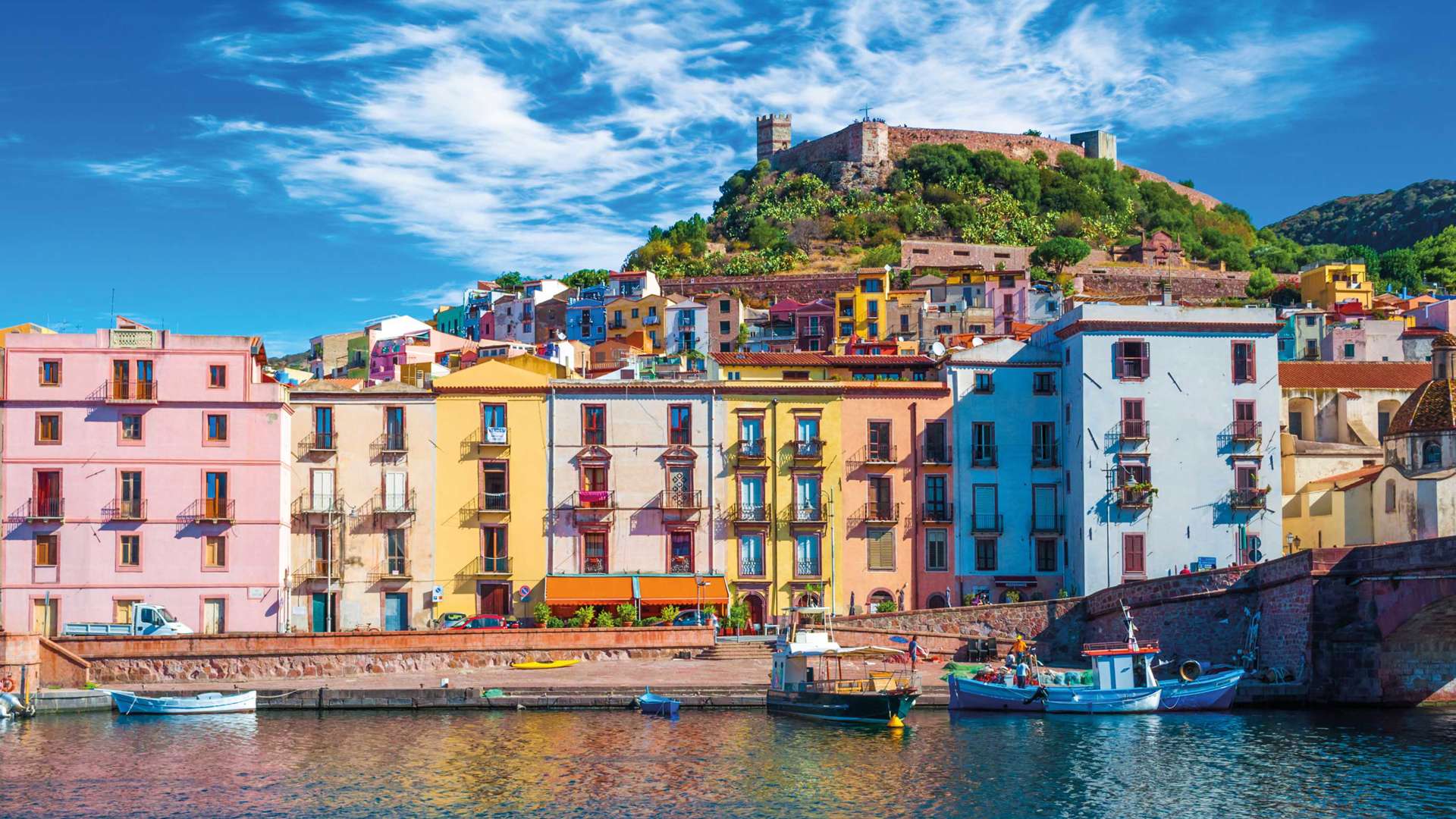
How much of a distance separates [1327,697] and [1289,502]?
1986 cm

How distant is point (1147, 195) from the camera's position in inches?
7170

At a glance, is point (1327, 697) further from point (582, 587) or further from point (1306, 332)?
point (1306, 332)

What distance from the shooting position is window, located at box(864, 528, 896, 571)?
67.9m

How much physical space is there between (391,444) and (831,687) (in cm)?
2312

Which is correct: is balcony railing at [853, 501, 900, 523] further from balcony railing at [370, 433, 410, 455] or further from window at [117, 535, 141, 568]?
window at [117, 535, 141, 568]

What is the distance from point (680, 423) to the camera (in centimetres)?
6781

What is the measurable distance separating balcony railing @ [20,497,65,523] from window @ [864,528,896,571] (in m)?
32.1

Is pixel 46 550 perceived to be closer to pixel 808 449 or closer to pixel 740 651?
pixel 740 651

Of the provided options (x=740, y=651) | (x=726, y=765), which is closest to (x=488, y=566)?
(x=740, y=651)

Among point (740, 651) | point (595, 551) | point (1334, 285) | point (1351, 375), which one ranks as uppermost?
point (1334, 285)

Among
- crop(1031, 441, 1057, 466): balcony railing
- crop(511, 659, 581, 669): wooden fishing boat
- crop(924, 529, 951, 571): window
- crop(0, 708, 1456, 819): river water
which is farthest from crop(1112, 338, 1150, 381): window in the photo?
crop(511, 659, 581, 669): wooden fishing boat

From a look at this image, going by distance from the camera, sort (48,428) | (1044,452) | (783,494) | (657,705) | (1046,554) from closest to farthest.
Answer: (657,705) < (48,428) < (783,494) < (1046,554) < (1044,452)

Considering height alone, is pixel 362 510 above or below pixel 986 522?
above

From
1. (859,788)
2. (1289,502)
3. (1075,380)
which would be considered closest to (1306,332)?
(1289,502)
